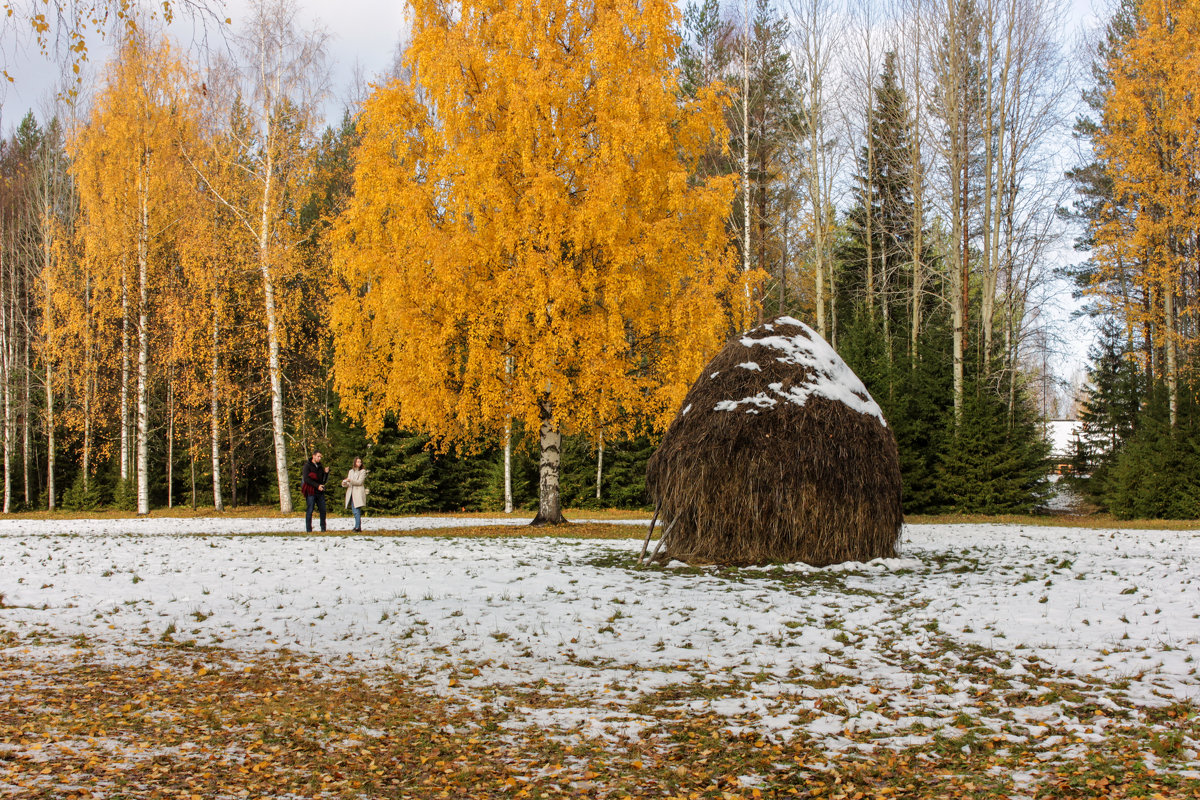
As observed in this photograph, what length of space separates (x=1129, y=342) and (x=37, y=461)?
3631cm

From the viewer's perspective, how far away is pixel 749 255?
19.5m

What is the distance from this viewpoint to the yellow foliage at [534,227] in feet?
45.6

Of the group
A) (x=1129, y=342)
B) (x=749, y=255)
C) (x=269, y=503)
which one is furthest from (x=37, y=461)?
(x=1129, y=342)

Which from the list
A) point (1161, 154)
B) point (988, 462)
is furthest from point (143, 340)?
point (1161, 154)

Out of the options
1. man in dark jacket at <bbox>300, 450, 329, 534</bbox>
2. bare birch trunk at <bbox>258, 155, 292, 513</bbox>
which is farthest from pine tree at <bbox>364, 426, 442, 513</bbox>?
man in dark jacket at <bbox>300, 450, 329, 534</bbox>

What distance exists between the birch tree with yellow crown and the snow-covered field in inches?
147

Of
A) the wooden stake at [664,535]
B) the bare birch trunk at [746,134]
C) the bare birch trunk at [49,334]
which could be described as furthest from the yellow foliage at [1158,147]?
the bare birch trunk at [49,334]

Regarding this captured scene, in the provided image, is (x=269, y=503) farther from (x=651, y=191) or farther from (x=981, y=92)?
(x=981, y=92)

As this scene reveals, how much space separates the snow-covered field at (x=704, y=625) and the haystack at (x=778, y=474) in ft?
1.57

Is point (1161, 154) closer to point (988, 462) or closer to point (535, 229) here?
point (988, 462)

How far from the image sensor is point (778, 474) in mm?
10023

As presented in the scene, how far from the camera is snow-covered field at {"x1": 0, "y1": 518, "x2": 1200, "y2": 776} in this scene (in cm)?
509

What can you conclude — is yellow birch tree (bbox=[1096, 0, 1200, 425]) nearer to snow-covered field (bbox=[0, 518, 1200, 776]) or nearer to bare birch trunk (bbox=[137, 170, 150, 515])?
snow-covered field (bbox=[0, 518, 1200, 776])

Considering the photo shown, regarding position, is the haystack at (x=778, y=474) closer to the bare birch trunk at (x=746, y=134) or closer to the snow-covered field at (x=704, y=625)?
the snow-covered field at (x=704, y=625)
